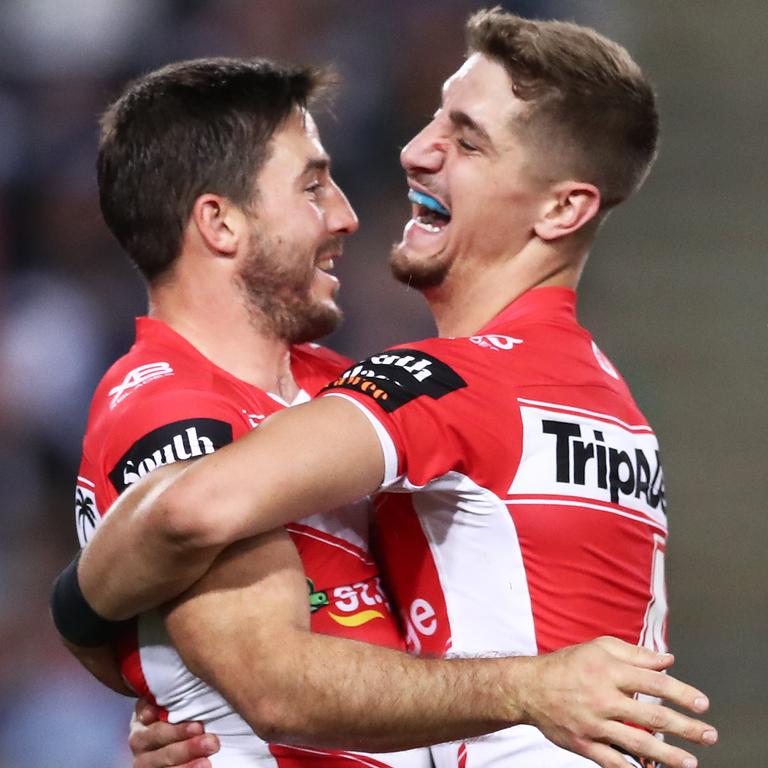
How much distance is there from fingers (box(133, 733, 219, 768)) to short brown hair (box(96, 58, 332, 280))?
46.9 inches

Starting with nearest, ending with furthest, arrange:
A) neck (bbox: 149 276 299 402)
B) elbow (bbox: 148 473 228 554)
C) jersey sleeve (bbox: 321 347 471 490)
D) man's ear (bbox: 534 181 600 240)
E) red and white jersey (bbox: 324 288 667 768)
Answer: elbow (bbox: 148 473 228 554)
jersey sleeve (bbox: 321 347 471 490)
red and white jersey (bbox: 324 288 667 768)
neck (bbox: 149 276 299 402)
man's ear (bbox: 534 181 600 240)

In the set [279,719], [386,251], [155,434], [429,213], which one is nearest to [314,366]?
[429,213]

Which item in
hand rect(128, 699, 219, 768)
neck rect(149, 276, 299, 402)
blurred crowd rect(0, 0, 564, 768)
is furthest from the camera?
blurred crowd rect(0, 0, 564, 768)

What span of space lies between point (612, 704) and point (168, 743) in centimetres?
119

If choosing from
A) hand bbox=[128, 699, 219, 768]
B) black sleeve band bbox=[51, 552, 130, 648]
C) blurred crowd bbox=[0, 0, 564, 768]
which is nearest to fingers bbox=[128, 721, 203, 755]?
hand bbox=[128, 699, 219, 768]

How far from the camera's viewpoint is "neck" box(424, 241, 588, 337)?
3.47m

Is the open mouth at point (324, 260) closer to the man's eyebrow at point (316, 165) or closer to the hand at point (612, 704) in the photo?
the man's eyebrow at point (316, 165)

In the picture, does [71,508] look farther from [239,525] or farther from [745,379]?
[239,525]

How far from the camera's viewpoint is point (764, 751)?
6.93 m

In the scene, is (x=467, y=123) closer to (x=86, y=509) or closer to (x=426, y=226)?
(x=426, y=226)

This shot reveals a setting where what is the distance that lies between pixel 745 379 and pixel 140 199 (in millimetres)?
4869

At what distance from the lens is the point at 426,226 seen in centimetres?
362

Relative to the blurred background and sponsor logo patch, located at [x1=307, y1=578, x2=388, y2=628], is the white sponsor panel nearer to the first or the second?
sponsor logo patch, located at [x1=307, y1=578, x2=388, y2=628]

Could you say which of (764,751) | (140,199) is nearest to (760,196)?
(764,751)
